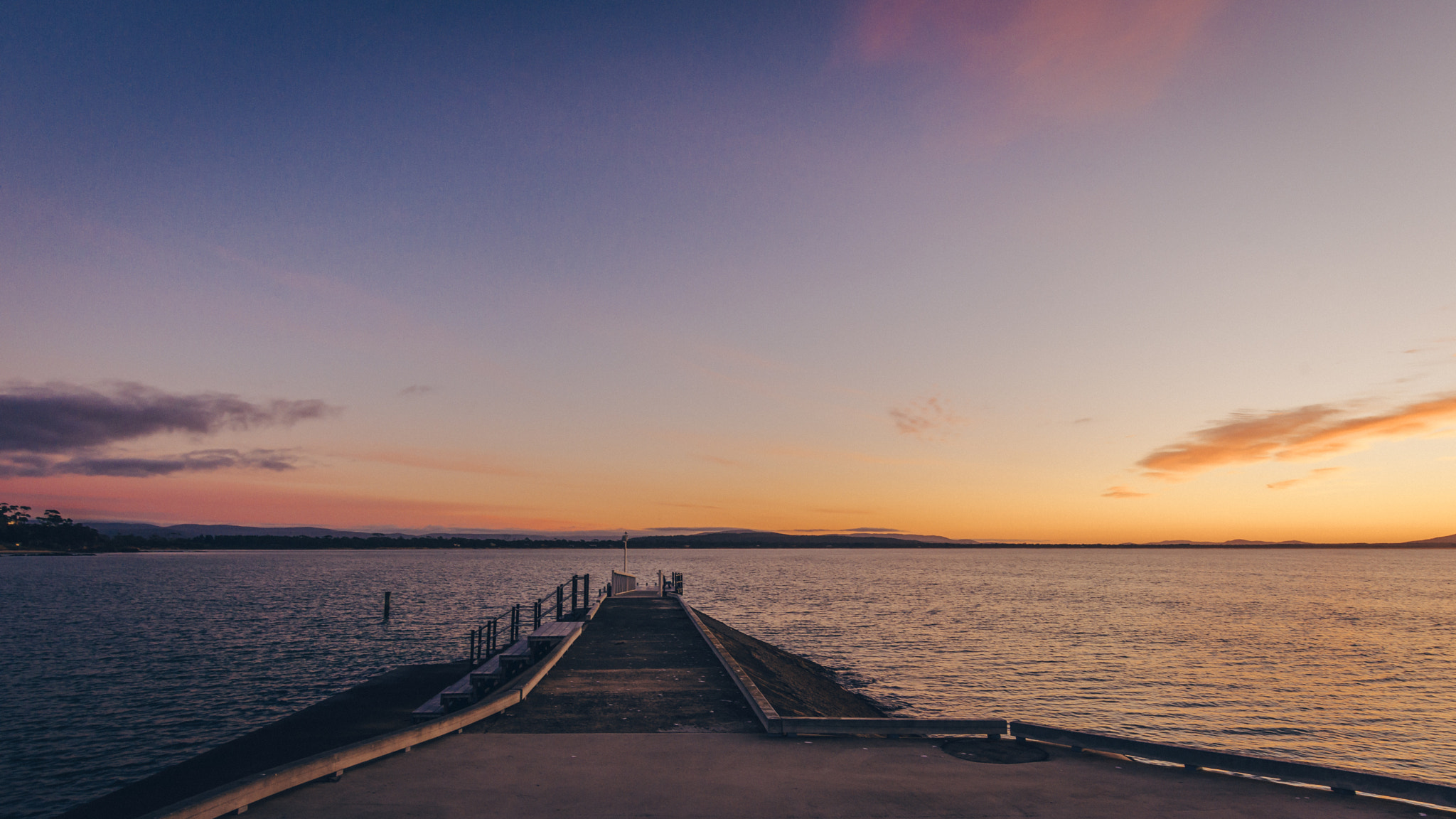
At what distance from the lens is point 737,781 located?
828cm

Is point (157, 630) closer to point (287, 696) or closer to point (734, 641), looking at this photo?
point (287, 696)

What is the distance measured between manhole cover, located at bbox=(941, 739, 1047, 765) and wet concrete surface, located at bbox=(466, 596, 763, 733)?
9.15 ft

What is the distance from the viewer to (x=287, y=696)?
23938 mm

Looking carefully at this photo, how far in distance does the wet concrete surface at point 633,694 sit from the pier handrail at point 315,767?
0.81 ft

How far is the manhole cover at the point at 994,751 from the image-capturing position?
30.5 feet

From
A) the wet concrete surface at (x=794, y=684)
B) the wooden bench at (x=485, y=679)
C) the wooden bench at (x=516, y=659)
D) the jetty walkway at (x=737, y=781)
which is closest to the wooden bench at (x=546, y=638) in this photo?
the wooden bench at (x=516, y=659)

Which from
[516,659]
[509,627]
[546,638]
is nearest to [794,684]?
→ [546,638]

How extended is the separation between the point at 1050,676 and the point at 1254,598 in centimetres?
6451

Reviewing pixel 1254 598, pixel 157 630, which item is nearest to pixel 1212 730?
pixel 157 630

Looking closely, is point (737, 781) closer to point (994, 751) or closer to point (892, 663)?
point (994, 751)

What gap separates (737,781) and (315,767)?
4.68 metres

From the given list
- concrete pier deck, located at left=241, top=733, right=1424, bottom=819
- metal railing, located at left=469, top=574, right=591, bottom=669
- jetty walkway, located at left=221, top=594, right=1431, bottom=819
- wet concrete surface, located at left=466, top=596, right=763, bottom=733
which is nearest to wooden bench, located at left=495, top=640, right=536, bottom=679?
metal railing, located at left=469, top=574, right=591, bottom=669

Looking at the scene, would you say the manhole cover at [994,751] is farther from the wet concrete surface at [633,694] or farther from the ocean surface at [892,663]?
the ocean surface at [892,663]

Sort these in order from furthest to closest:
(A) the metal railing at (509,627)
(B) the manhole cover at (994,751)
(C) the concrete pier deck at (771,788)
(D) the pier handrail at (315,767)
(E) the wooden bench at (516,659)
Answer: (A) the metal railing at (509,627) < (E) the wooden bench at (516,659) < (B) the manhole cover at (994,751) < (C) the concrete pier deck at (771,788) < (D) the pier handrail at (315,767)
